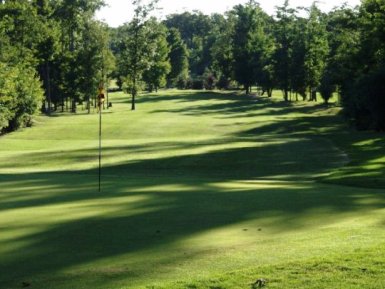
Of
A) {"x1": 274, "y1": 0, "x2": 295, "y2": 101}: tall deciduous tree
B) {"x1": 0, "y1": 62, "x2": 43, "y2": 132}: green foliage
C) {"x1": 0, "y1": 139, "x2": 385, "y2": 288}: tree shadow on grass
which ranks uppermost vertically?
{"x1": 274, "y1": 0, "x2": 295, "y2": 101}: tall deciduous tree

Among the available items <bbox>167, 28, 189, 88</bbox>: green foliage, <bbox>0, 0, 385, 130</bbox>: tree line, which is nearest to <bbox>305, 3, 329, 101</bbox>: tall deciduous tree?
<bbox>0, 0, 385, 130</bbox>: tree line

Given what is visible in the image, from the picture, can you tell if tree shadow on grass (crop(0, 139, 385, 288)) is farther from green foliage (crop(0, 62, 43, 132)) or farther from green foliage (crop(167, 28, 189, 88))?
green foliage (crop(167, 28, 189, 88))

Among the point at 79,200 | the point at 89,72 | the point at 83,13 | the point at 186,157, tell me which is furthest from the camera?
the point at 83,13

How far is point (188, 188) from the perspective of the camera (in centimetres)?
Answer: 2025

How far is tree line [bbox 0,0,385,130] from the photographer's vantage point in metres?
58.6

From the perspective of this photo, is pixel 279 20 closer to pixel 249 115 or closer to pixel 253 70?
pixel 253 70

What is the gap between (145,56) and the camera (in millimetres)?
93500

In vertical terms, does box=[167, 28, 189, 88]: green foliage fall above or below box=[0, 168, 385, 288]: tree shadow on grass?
above

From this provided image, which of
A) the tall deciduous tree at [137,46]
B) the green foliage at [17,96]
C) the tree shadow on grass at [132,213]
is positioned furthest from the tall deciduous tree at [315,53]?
the tree shadow on grass at [132,213]

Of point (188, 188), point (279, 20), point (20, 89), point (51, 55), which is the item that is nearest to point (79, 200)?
point (188, 188)

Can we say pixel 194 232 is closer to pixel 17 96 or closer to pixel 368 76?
pixel 368 76

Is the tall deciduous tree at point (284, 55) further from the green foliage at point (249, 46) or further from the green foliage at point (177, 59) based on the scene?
the green foliage at point (177, 59)

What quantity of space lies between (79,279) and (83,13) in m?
92.9

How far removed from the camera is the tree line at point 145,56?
58.6 metres
